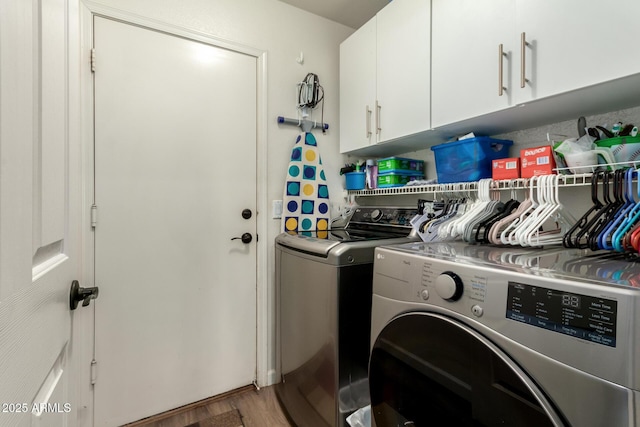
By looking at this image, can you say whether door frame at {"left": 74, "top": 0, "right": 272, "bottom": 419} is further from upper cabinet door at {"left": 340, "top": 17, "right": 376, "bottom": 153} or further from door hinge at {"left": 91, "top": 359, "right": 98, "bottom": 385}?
upper cabinet door at {"left": 340, "top": 17, "right": 376, "bottom": 153}

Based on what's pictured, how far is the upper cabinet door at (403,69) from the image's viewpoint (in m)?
1.42

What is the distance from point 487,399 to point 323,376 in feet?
2.67

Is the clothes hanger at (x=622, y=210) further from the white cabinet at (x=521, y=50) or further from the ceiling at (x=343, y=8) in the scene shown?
the ceiling at (x=343, y=8)

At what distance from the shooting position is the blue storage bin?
1346 millimetres

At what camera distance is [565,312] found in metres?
0.54

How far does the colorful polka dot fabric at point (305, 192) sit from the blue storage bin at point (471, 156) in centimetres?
86

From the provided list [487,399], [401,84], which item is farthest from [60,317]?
[401,84]

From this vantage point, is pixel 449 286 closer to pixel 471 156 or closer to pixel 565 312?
pixel 565 312

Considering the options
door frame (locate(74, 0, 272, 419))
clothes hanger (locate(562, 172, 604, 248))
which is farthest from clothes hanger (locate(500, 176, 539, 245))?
door frame (locate(74, 0, 272, 419))

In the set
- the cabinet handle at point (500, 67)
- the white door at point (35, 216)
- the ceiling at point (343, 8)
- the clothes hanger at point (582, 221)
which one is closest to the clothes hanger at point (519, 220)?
the clothes hanger at point (582, 221)

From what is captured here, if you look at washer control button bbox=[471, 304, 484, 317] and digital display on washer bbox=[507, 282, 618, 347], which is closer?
digital display on washer bbox=[507, 282, 618, 347]

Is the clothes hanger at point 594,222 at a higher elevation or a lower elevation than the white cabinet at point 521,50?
lower

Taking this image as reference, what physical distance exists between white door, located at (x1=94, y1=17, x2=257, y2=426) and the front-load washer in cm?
116

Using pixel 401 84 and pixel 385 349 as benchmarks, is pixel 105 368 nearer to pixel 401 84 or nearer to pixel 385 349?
pixel 385 349
